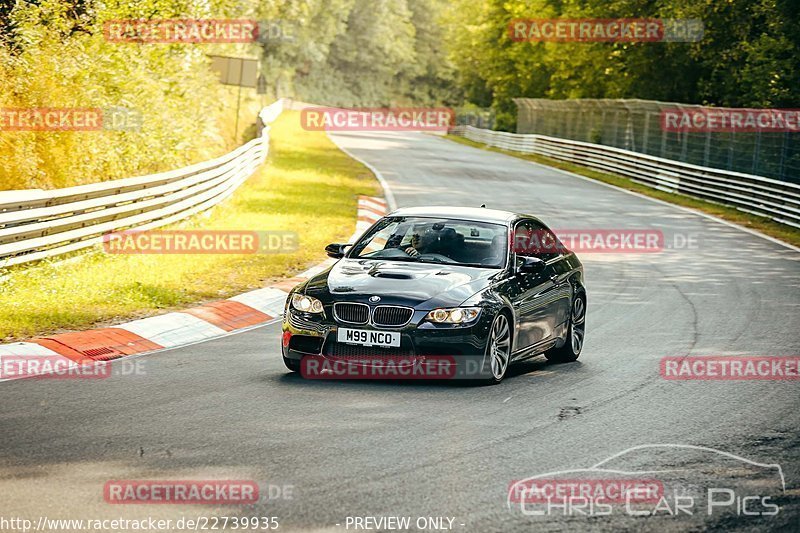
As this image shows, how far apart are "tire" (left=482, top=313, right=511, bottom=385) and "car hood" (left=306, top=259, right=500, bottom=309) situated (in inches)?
A: 14.0

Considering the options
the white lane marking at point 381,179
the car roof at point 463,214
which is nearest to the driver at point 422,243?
the car roof at point 463,214

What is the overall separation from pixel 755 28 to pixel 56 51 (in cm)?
2989

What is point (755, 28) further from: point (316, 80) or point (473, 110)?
point (316, 80)

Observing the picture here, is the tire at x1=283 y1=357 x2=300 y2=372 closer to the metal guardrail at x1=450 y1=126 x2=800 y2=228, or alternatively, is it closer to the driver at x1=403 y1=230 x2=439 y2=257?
the driver at x1=403 y1=230 x2=439 y2=257

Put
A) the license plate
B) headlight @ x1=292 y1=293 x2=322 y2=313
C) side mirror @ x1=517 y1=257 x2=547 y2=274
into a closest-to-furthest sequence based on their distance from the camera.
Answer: the license plate < headlight @ x1=292 y1=293 x2=322 y2=313 < side mirror @ x1=517 y1=257 x2=547 y2=274

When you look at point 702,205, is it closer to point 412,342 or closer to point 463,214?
point 463,214

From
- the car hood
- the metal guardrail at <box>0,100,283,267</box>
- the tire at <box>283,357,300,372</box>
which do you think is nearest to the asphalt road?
the tire at <box>283,357,300,372</box>

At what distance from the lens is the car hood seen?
948 cm

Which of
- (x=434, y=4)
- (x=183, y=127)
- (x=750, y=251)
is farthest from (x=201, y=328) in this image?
(x=434, y=4)

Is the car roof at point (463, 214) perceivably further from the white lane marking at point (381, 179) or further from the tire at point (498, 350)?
the white lane marking at point (381, 179)

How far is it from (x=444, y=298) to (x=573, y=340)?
2.58 m

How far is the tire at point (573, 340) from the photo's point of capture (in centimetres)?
1153

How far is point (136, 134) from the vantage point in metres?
→ 21.1

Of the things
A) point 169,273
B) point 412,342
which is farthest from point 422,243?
point 169,273
